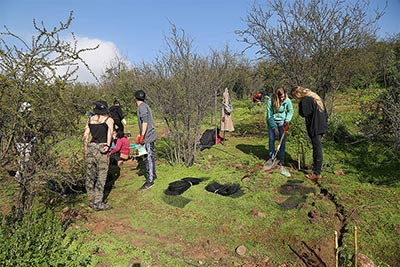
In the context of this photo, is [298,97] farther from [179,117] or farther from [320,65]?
[320,65]

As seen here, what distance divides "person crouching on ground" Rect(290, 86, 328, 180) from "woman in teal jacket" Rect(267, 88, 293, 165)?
40cm

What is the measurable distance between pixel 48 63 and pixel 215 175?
11.9 ft

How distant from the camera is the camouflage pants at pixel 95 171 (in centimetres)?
461

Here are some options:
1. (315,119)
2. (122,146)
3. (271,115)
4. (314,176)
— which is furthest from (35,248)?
(271,115)

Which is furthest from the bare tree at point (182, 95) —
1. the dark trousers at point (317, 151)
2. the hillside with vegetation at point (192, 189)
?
the dark trousers at point (317, 151)

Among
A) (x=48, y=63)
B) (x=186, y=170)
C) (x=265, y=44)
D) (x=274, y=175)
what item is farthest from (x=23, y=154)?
(x=265, y=44)

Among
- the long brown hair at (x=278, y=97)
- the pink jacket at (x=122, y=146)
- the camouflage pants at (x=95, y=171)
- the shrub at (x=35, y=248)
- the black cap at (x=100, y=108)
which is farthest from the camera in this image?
the pink jacket at (x=122, y=146)

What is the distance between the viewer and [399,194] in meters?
4.47

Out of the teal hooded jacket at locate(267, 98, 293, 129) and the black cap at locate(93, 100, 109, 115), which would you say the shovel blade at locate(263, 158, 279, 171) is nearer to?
the teal hooded jacket at locate(267, 98, 293, 129)

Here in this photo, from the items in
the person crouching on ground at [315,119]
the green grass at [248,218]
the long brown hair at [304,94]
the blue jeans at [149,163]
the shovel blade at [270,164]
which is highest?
the long brown hair at [304,94]

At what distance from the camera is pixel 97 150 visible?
4.60m

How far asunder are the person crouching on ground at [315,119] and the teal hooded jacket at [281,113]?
412 mm

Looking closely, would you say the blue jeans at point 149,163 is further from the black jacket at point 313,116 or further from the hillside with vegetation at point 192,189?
the black jacket at point 313,116

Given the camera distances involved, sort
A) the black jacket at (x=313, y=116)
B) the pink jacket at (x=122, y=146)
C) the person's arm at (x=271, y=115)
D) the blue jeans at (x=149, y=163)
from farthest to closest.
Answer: the pink jacket at (x=122, y=146), the person's arm at (x=271, y=115), the blue jeans at (x=149, y=163), the black jacket at (x=313, y=116)
